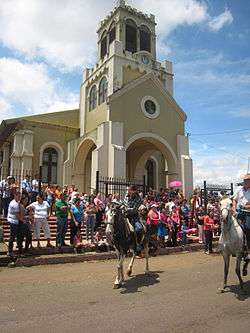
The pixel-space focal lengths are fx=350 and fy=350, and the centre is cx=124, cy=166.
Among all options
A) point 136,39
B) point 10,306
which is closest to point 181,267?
point 10,306

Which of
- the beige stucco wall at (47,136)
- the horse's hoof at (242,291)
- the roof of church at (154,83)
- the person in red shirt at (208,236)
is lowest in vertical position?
the horse's hoof at (242,291)

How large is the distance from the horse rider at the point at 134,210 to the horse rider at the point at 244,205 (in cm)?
249

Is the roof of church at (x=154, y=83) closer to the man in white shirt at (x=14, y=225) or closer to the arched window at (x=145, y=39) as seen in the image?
the arched window at (x=145, y=39)

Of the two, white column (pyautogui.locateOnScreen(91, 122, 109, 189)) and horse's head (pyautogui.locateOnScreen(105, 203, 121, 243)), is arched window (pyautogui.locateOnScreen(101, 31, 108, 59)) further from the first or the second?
horse's head (pyautogui.locateOnScreen(105, 203, 121, 243))

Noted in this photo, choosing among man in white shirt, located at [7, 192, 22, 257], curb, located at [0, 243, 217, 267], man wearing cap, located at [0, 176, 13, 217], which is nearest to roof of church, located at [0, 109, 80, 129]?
man wearing cap, located at [0, 176, 13, 217]

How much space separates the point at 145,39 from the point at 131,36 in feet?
5.07

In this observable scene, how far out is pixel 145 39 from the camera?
32.5 meters

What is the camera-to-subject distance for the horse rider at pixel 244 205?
780 centimetres

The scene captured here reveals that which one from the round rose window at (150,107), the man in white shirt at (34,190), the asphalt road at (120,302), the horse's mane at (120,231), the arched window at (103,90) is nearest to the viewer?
the asphalt road at (120,302)

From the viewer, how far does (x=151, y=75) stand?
27.2 metres

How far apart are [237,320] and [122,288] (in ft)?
9.11

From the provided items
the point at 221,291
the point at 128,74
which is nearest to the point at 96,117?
the point at 128,74

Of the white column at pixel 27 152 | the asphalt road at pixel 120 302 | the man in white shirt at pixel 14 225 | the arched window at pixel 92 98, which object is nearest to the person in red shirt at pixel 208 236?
the asphalt road at pixel 120 302

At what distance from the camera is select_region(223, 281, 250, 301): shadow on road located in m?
6.60
